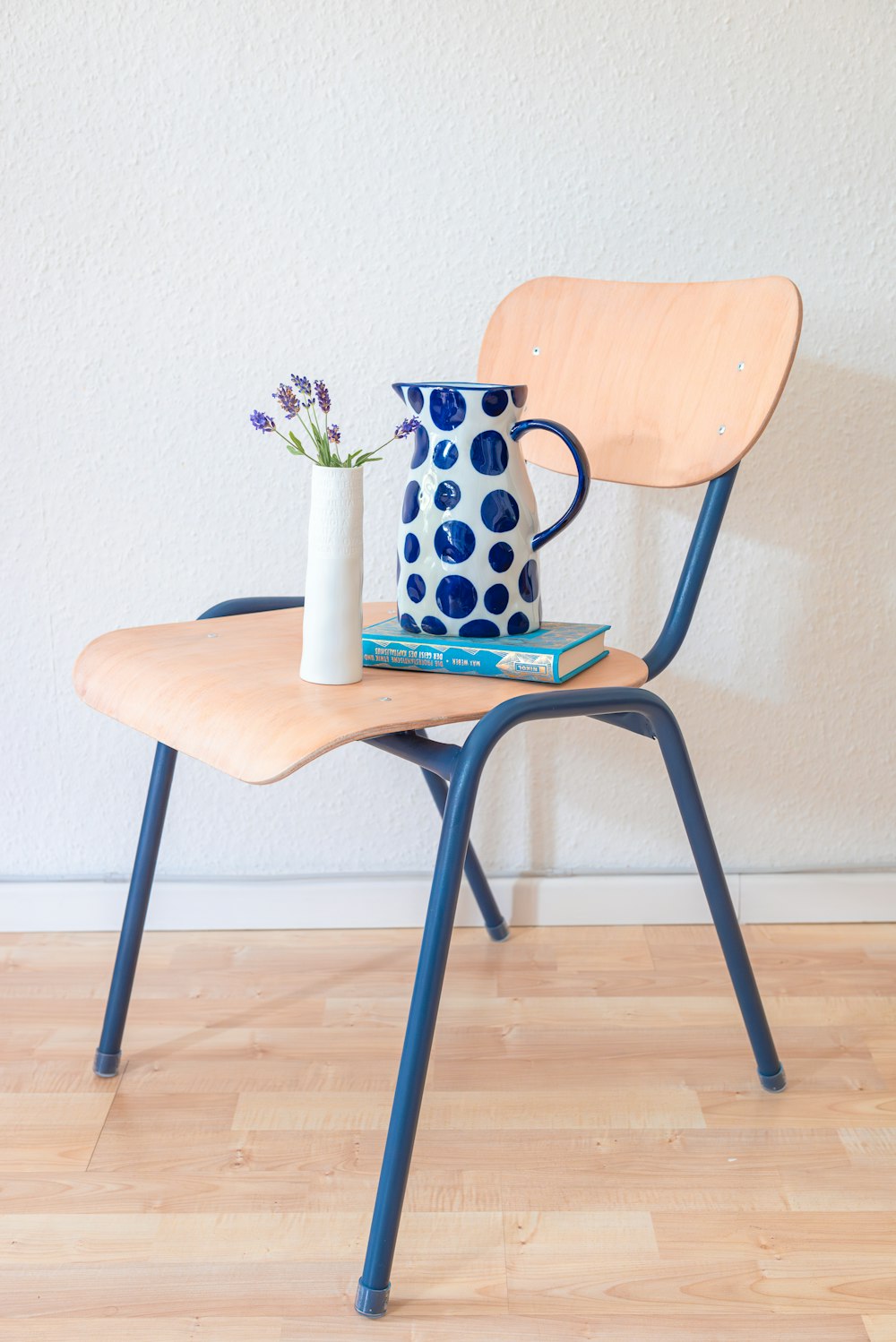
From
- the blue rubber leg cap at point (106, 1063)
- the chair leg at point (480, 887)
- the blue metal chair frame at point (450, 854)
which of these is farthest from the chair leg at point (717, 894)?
the blue rubber leg cap at point (106, 1063)

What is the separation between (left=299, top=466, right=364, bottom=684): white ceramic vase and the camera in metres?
0.87

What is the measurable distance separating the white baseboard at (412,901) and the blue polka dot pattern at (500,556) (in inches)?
24.5

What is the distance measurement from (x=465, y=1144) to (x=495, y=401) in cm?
65

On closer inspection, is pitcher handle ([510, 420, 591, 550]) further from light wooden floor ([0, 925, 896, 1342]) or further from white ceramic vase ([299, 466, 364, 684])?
light wooden floor ([0, 925, 896, 1342])

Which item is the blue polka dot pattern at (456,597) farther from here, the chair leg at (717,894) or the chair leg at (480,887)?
the chair leg at (480,887)

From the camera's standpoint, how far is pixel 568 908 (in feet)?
4.84

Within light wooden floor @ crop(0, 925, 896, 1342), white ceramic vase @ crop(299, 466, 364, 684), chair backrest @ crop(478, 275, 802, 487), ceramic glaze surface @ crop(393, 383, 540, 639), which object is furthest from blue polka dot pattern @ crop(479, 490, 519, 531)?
light wooden floor @ crop(0, 925, 896, 1342)

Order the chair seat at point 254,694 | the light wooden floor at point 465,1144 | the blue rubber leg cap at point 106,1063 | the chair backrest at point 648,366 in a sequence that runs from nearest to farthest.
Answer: the chair seat at point 254,694 → the light wooden floor at point 465,1144 → the chair backrest at point 648,366 → the blue rubber leg cap at point 106,1063

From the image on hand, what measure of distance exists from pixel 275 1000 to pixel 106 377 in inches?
28.4

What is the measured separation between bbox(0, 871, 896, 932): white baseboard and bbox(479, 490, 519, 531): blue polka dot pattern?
0.65m

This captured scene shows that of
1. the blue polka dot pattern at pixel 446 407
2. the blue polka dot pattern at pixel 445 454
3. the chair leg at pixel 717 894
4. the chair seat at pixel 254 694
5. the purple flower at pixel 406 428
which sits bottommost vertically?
the chair leg at pixel 717 894

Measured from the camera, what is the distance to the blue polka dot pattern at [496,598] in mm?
941

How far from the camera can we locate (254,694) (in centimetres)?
84

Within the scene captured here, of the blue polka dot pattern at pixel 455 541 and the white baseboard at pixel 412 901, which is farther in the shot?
the white baseboard at pixel 412 901
